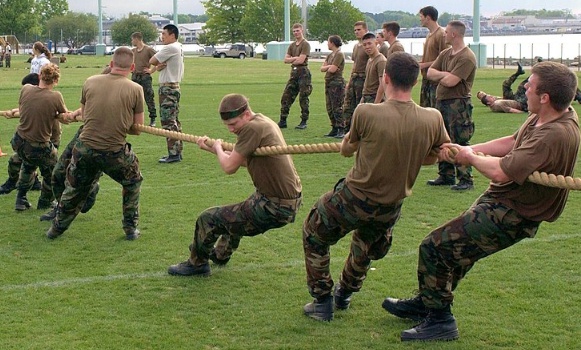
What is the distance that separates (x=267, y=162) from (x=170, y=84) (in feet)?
26.0

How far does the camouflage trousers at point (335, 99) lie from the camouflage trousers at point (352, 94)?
805 mm

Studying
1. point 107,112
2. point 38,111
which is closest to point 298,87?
point 38,111

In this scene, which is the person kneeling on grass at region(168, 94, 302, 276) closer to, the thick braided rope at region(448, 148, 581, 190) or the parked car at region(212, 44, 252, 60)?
the thick braided rope at region(448, 148, 581, 190)

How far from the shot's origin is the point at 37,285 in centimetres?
786

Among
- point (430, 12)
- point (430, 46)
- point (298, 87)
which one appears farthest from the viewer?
point (298, 87)

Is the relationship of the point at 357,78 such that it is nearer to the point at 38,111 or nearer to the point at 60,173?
the point at 38,111

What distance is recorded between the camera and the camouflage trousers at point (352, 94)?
16109mm

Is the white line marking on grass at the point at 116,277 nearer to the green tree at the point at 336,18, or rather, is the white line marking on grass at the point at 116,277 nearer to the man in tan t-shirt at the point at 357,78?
the man in tan t-shirt at the point at 357,78

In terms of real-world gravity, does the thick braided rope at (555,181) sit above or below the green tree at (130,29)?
below

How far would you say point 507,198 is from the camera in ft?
19.4

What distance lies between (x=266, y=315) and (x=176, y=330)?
0.76m

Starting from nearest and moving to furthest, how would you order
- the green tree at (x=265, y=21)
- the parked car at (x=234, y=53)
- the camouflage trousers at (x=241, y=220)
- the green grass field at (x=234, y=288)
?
the green grass field at (x=234, y=288)
the camouflage trousers at (x=241, y=220)
the parked car at (x=234, y=53)
the green tree at (x=265, y=21)

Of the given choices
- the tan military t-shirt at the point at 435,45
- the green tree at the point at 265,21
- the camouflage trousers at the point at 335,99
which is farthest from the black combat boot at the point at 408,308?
the green tree at the point at 265,21

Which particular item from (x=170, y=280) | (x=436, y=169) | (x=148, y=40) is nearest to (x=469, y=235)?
(x=170, y=280)
